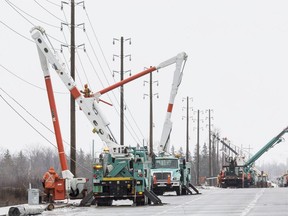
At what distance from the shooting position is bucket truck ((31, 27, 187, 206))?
35.2 m

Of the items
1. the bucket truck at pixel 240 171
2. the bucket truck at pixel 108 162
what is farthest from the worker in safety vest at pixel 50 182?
the bucket truck at pixel 240 171

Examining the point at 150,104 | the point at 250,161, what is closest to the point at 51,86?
the point at 150,104

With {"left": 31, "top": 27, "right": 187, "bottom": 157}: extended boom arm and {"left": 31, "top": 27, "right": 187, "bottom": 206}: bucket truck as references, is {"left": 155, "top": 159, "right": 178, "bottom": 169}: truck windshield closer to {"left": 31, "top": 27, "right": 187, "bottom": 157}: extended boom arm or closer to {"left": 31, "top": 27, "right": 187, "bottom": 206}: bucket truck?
{"left": 31, "top": 27, "right": 187, "bottom": 206}: bucket truck

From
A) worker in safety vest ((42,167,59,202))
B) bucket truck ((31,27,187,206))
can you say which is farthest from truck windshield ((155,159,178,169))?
worker in safety vest ((42,167,59,202))

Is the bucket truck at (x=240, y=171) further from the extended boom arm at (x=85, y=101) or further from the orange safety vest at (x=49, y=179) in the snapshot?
the orange safety vest at (x=49, y=179)

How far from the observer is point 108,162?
35.8 meters

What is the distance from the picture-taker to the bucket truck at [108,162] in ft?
115

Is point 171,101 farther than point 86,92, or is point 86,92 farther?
point 171,101

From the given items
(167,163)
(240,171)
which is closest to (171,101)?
(167,163)

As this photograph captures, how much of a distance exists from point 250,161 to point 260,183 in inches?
419

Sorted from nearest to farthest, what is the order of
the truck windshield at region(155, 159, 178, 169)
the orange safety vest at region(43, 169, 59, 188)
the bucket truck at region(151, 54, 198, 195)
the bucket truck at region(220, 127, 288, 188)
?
1. the orange safety vest at region(43, 169, 59, 188)
2. the bucket truck at region(151, 54, 198, 195)
3. the truck windshield at region(155, 159, 178, 169)
4. the bucket truck at region(220, 127, 288, 188)

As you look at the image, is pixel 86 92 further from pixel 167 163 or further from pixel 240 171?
pixel 240 171

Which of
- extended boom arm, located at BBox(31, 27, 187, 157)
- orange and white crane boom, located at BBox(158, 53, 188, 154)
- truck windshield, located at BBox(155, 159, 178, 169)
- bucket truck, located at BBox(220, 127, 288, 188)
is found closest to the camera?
extended boom arm, located at BBox(31, 27, 187, 157)

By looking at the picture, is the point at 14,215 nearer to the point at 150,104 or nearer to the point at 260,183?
the point at 150,104
